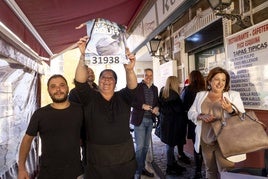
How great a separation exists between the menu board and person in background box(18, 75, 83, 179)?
1720 millimetres

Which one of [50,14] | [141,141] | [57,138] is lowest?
[141,141]

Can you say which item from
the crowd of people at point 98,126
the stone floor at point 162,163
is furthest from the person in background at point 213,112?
the stone floor at point 162,163

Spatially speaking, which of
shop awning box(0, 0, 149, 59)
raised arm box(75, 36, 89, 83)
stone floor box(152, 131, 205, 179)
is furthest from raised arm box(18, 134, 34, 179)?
stone floor box(152, 131, 205, 179)

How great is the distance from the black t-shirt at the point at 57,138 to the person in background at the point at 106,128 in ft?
0.39

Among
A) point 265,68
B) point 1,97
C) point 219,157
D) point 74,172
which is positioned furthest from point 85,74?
point 265,68

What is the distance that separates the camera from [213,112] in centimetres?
210

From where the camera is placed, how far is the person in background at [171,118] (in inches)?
129

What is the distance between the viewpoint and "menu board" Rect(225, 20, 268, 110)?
7.55 ft

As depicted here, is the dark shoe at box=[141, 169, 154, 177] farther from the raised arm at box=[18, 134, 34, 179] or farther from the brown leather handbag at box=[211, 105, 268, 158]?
the raised arm at box=[18, 134, 34, 179]

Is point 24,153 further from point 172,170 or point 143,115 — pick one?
point 172,170

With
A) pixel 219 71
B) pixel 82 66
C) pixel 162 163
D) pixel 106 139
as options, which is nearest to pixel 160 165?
pixel 162 163

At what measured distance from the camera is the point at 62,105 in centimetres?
182

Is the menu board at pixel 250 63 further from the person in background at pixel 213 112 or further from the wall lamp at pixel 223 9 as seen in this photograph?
the person in background at pixel 213 112

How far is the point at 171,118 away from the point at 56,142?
1917 millimetres
